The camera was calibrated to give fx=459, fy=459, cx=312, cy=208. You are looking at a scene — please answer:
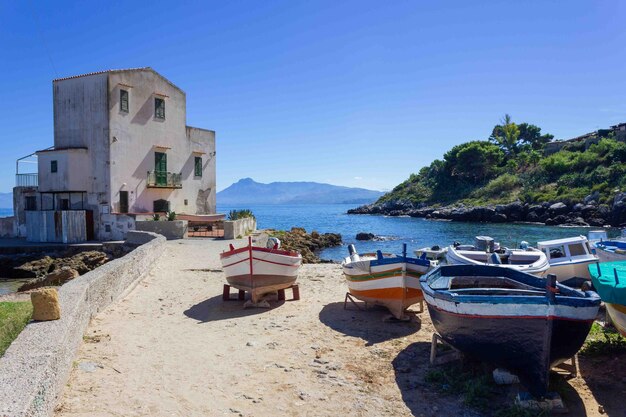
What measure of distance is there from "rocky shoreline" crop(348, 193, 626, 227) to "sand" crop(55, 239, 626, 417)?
50.2 metres

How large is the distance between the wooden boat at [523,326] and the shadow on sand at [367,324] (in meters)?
2.16

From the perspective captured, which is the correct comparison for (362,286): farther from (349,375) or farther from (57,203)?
(57,203)

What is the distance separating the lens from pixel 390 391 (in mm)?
6414

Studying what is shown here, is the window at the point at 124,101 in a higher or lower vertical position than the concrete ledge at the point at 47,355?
higher

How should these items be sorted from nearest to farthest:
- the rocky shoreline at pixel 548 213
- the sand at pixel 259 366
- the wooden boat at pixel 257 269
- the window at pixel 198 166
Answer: the sand at pixel 259 366
the wooden boat at pixel 257 269
the window at pixel 198 166
the rocky shoreline at pixel 548 213

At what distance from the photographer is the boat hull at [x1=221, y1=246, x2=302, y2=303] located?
1093 centimetres

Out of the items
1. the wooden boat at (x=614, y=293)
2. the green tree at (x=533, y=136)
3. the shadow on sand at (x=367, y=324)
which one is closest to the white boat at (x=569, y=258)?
the shadow on sand at (x=367, y=324)

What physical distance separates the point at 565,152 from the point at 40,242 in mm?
77347

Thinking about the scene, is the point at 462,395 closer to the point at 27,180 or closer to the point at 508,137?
the point at 27,180

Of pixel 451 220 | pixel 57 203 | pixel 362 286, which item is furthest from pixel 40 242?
pixel 451 220

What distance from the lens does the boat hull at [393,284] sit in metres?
9.35

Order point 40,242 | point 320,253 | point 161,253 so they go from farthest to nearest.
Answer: point 320,253 → point 40,242 → point 161,253

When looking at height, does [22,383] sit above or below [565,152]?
below

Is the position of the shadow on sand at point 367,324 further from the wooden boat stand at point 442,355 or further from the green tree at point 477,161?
the green tree at point 477,161
